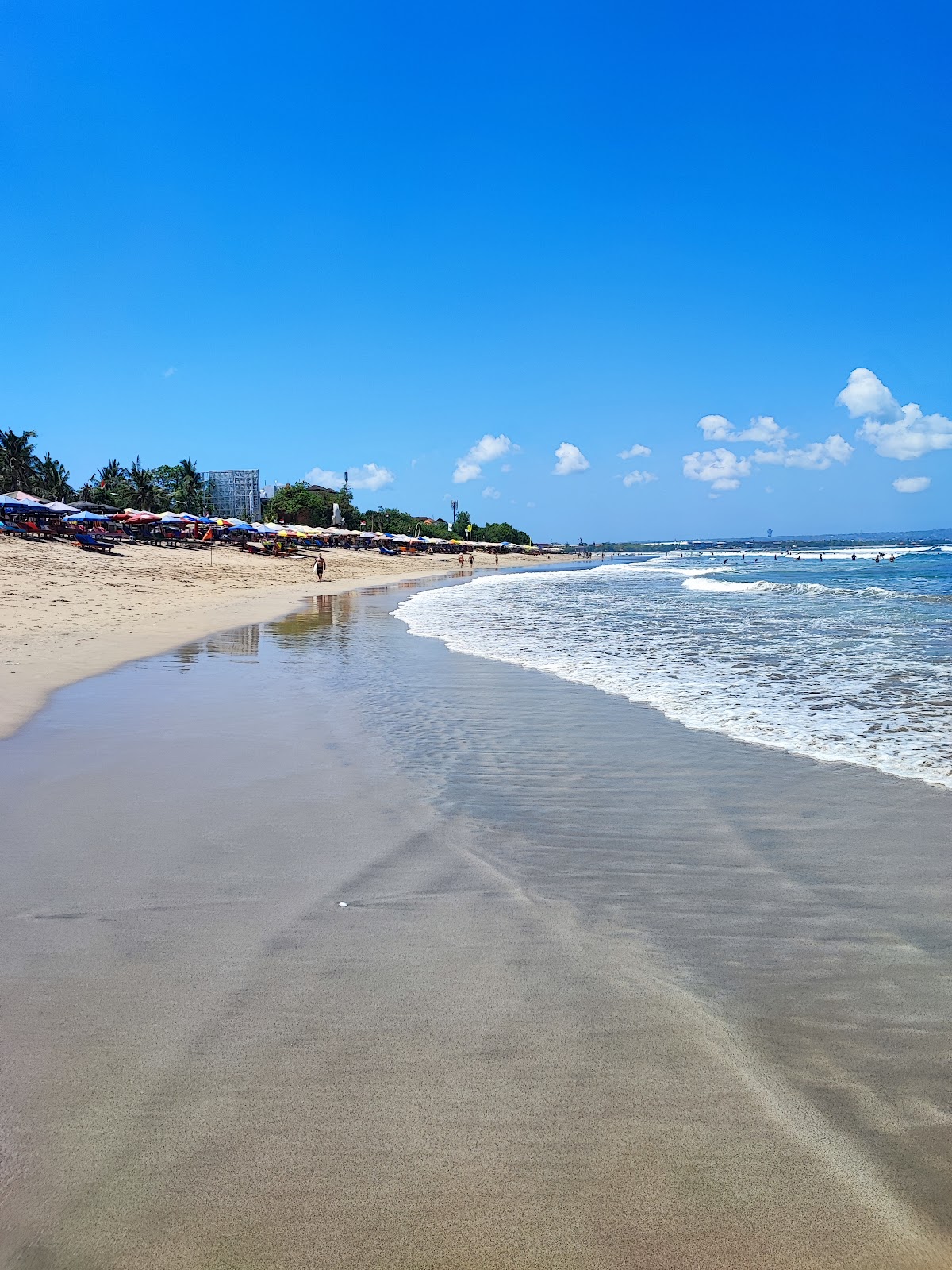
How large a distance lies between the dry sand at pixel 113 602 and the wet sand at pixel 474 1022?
508cm

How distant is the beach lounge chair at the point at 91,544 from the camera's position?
44.4 meters

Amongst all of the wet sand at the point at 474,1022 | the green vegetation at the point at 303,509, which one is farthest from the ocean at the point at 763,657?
the green vegetation at the point at 303,509

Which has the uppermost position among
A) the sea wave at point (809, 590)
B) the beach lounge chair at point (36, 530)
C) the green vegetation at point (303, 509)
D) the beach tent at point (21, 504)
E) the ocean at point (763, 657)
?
the green vegetation at point (303, 509)

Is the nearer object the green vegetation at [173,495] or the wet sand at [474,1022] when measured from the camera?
the wet sand at [474,1022]

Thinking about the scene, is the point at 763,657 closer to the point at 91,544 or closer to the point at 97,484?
the point at 91,544

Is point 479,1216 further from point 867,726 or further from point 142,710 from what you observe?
point 142,710

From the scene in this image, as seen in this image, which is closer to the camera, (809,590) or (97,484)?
(809,590)

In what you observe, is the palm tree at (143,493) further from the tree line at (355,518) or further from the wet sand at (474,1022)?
the wet sand at (474,1022)

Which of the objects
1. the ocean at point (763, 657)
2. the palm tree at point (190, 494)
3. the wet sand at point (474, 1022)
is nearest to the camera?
the wet sand at point (474, 1022)

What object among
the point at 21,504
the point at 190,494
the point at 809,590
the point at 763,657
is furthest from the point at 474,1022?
the point at 190,494

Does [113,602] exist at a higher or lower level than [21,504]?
lower

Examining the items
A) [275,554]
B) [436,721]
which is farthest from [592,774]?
[275,554]

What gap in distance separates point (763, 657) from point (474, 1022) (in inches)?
472

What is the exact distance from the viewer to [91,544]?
148 ft
